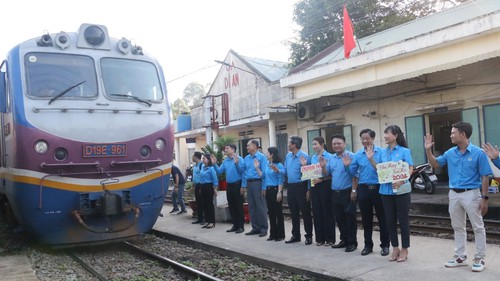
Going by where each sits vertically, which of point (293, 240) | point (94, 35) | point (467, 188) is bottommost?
point (293, 240)

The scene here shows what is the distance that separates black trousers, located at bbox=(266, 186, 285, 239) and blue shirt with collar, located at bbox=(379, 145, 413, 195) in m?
2.28

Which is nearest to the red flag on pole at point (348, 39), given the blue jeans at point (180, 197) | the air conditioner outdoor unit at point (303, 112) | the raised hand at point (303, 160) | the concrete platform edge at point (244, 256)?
the air conditioner outdoor unit at point (303, 112)

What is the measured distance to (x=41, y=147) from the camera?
647 centimetres

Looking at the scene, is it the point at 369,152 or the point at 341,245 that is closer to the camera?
the point at 369,152

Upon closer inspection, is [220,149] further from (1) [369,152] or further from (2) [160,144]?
(1) [369,152]

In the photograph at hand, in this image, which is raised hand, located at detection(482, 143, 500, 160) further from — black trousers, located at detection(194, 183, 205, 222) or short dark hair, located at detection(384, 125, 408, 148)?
black trousers, located at detection(194, 183, 205, 222)

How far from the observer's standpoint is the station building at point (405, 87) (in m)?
12.3

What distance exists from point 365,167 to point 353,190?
400 millimetres

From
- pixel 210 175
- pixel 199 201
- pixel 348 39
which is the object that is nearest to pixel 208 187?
pixel 210 175

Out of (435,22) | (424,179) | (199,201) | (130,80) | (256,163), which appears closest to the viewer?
(130,80)

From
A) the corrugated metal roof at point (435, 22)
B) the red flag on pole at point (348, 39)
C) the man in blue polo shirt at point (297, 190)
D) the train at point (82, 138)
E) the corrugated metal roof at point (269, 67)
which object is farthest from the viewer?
the corrugated metal roof at point (269, 67)

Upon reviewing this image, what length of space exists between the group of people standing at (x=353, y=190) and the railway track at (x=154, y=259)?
193 centimetres

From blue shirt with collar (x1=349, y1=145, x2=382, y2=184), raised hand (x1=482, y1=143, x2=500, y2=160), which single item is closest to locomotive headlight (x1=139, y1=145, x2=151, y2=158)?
blue shirt with collar (x1=349, y1=145, x2=382, y2=184)

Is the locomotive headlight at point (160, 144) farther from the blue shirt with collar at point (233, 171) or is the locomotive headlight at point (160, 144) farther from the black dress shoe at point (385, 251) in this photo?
the black dress shoe at point (385, 251)
